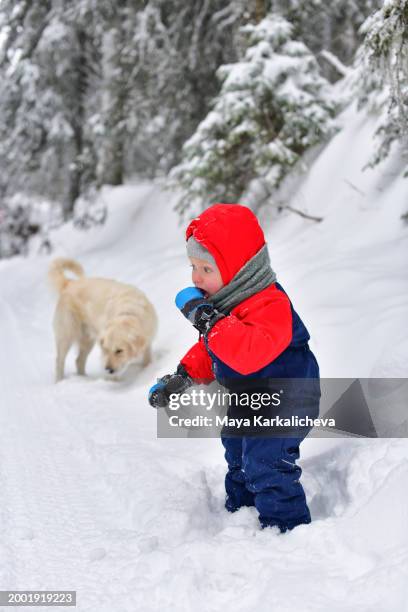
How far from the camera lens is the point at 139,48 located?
12812mm

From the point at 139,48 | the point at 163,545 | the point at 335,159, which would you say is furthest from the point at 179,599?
the point at 139,48

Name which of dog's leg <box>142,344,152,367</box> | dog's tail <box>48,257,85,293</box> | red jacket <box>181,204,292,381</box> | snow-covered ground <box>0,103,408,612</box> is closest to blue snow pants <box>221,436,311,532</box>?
snow-covered ground <box>0,103,408,612</box>

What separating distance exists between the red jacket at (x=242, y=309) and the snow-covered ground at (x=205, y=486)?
0.76 metres

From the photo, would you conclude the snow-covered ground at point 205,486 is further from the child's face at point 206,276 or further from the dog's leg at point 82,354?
the child's face at point 206,276

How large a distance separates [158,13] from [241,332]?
1255cm

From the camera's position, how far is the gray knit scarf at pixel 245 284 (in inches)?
91.4

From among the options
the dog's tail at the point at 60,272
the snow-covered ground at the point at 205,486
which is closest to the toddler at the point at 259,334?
the snow-covered ground at the point at 205,486

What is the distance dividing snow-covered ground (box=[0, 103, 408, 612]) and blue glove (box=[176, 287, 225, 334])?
0.93m

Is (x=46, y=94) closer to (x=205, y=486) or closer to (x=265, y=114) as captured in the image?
(x=265, y=114)

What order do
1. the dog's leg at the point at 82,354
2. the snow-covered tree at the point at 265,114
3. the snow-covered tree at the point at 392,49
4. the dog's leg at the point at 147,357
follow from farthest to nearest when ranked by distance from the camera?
1. the snow-covered tree at the point at 265,114
2. the dog's leg at the point at 82,354
3. the dog's leg at the point at 147,357
4. the snow-covered tree at the point at 392,49

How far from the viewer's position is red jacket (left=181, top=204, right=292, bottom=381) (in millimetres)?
2178

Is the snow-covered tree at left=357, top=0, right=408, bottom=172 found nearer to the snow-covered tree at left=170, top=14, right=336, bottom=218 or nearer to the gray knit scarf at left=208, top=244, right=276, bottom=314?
the gray knit scarf at left=208, top=244, right=276, bottom=314

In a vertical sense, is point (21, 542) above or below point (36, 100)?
above

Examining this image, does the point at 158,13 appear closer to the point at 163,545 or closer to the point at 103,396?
the point at 103,396
